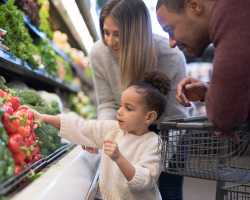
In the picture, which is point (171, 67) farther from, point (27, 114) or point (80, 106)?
point (80, 106)

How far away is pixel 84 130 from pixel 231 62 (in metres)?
1.16

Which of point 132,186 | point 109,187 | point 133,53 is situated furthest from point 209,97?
point 133,53

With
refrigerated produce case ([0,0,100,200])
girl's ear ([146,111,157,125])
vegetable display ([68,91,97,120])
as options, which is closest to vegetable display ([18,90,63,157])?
refrigerated produce case ([0,0,100,200])

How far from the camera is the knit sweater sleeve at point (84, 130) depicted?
2.08 m

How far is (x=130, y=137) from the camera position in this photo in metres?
1.97

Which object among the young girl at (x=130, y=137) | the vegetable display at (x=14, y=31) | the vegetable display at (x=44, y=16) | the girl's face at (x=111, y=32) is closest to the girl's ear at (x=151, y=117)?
the young girl at (x=130, y=137)

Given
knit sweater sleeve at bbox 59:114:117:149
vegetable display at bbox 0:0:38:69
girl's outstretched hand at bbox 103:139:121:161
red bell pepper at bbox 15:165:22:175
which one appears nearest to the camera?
red bell pepper at bbox 15:165:22:175

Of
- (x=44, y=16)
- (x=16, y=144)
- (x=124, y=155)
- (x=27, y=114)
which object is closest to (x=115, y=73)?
(x=124, y=155)

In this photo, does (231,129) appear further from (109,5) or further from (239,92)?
(109,5)

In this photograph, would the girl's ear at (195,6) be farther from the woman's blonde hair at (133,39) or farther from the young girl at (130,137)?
the woman's blonde hair at (133,39)

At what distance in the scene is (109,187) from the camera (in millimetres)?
1906

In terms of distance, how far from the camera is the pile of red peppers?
55.4 inches

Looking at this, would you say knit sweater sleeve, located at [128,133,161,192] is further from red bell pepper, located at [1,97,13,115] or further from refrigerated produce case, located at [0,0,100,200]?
red bell pepper, located at [1,97,13,115]

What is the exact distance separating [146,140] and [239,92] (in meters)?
0.82
